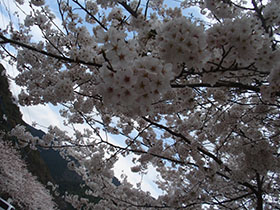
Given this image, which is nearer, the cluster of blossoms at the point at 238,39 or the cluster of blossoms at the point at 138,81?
the cluster of blossoms at the point at 138,81

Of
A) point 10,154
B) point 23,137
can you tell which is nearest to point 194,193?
point 23,137

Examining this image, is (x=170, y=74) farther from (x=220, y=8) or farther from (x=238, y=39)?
(x=220, y=8)

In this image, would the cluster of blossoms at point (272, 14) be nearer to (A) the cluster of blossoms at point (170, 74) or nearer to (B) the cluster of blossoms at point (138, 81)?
(A) the cluster of blossoms at point (170, 74)

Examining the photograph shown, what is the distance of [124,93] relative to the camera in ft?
5.31

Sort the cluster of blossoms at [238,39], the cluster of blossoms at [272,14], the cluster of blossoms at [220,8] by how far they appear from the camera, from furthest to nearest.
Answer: the cluster of blossoms at [220,8] → the cluster of blossoms at [272,14] → the cluster of blossoms at [238,39]

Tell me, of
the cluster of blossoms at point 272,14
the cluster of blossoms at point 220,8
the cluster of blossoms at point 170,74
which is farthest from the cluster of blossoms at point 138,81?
the cluster of blossoms at point 220,8

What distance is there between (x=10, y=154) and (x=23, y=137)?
13988 mm

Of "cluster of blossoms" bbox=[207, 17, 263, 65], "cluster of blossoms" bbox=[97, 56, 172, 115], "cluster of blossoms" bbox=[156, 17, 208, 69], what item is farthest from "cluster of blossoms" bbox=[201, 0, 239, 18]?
"cluster of blossoms" bbox=[97, 56, 172, 115]

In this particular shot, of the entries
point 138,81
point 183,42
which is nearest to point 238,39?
Answer: point 183,42

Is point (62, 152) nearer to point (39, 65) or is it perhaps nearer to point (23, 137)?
point (23, 137)

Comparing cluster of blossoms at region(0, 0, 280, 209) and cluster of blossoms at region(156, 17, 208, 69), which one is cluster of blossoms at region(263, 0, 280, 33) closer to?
cluster of blossoms at region(0, 0, 280, 209)

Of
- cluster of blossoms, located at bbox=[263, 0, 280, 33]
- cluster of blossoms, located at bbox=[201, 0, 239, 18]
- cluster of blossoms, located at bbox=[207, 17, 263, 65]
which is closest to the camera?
cluster of blossoms, located at bbox=[207, 17, 263, 65]

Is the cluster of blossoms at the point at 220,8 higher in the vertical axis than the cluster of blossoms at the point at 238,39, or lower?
higher

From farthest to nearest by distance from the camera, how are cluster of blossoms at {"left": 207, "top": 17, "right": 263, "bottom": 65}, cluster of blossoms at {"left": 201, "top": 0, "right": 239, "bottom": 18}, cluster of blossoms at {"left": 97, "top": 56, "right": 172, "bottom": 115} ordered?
cluster of blossoms at {"left": 201, "top": 0, "right": 239, "bottom": 18}, cluster of blossoms at {"left": 207, "top": 17, "right": 263, "bottom": 65}, cluster of blossoms at {"left": 97, "top": 56, "right": 172, "bottom": 115}
